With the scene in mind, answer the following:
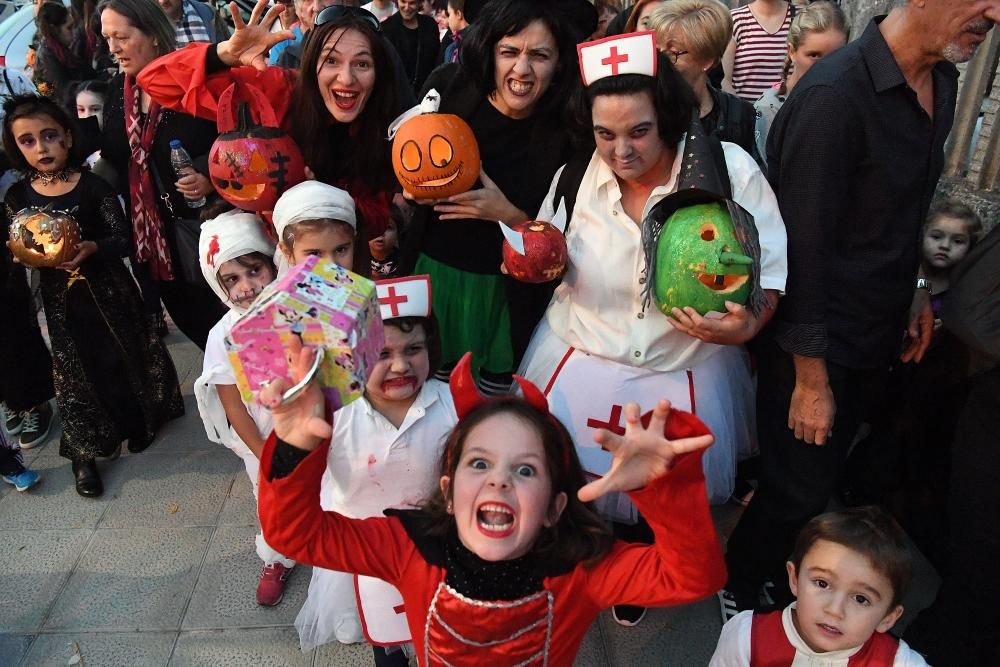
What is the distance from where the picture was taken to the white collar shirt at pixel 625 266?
6.71ft

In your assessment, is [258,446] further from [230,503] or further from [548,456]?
[548,456]

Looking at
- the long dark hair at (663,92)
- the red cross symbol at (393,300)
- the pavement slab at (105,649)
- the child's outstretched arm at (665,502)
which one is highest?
the long dark hair at (663,92)

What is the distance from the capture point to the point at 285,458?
151 cm

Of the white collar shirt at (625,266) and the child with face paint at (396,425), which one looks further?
the child with face paint at (396,425)

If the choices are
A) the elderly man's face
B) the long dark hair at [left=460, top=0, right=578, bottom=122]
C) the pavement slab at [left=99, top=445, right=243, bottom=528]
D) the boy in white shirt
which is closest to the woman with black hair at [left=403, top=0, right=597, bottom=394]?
the long dark hair at [left=460, top=0, right=578, bottom=122]

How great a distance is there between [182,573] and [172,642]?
38 cm

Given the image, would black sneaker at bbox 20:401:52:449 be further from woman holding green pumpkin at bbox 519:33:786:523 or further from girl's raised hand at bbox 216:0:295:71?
woman holding green pumpkin at bbox 519:33:786:523

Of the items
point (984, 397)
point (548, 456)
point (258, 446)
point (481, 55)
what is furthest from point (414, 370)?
point (984, 397)

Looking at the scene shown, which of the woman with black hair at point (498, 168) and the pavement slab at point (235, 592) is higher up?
the woman with black hair at point (498, 168)

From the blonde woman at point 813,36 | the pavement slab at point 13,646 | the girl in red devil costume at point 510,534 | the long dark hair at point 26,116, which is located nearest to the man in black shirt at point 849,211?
the girl in red devil costume at point 510,534

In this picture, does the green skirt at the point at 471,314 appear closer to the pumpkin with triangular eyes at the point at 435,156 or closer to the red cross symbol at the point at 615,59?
the pumpkin with triangular eyes at the point at 435,156

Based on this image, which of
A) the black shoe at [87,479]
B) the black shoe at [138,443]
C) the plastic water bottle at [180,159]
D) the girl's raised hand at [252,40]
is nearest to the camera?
the girl's raised hand at [252,40]

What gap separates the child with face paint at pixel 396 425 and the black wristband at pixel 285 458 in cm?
66

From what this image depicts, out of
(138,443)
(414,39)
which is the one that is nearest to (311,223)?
(138,443)
